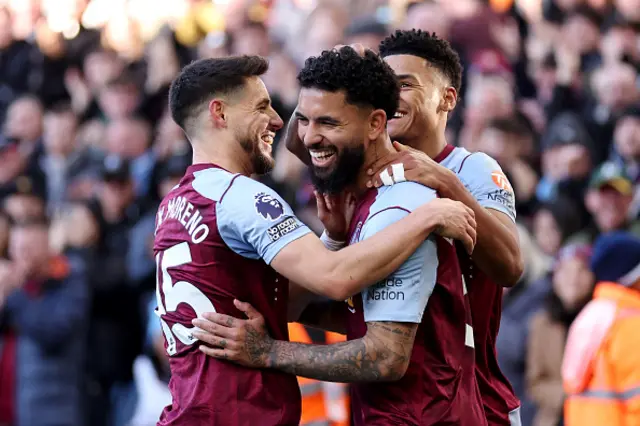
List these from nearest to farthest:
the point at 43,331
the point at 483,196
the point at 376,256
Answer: the point at 376,256
the point at 483,196
the point at 43,331

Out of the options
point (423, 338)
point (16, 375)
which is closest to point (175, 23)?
point (16, 375)

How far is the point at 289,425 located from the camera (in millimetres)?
4883

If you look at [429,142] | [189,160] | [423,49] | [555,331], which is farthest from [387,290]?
[189,160]

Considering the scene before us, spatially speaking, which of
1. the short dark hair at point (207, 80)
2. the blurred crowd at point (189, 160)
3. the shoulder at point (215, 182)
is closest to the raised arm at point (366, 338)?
the shoulder at point (215, 182)

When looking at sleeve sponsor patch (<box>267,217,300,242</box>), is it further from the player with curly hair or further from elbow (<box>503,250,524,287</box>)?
elbow (<box>503,250,524,287</box>)

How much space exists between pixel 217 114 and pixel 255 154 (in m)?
0.23

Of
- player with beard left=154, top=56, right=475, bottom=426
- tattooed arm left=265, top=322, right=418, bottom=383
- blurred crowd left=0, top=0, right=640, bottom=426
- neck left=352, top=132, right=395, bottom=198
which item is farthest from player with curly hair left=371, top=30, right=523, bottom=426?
blurred crowd left=0, top=0, right=640, bottom=426

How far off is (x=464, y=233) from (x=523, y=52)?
760 centimetres

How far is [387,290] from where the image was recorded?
4.68m

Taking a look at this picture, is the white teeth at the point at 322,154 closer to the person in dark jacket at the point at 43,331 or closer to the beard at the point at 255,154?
the beard at the point at 255,154

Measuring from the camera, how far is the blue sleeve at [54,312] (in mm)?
9711

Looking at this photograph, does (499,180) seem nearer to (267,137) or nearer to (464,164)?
(464,164)

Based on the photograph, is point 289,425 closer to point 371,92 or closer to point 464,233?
point 464,233

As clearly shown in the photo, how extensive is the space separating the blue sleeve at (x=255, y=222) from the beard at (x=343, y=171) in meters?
0.21
